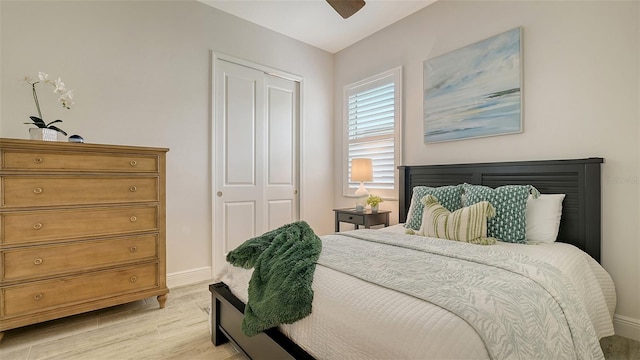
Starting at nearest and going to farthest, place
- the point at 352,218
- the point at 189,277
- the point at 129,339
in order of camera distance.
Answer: the point at 129,339
the point at 189,277
the point at 352,218

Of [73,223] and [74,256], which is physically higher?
[73,223]

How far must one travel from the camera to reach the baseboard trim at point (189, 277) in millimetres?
2947

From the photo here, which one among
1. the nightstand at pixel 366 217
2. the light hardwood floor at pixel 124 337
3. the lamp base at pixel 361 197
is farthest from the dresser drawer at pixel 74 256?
the lamp base at pixel 361 197

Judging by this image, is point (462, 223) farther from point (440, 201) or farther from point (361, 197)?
point (361, 197)

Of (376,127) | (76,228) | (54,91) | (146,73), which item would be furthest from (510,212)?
(54,91)

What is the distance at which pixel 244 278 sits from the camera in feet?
5.74

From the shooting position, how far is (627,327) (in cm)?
201

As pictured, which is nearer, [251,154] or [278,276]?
[278,276]

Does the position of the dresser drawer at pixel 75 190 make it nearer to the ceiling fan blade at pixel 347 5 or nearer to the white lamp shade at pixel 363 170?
the ceiling fan blade at pixel 347 5

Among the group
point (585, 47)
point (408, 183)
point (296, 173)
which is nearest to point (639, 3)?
point (585, 47)

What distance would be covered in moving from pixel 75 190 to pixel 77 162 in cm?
19

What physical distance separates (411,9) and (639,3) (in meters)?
1.78

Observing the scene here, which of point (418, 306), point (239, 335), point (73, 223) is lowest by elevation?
point (239, 335)

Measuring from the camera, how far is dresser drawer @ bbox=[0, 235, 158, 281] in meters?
1.92
